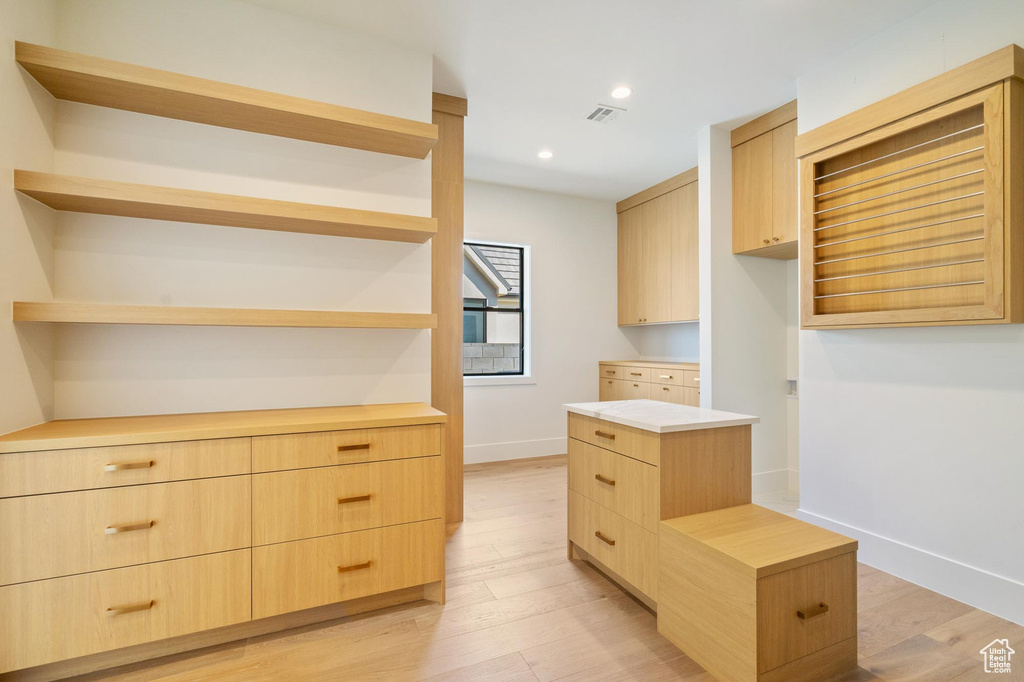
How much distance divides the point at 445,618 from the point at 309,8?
A: 9.50 ft

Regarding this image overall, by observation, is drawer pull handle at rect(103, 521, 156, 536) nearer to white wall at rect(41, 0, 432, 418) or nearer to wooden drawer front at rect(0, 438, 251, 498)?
wooden drawer front at rect(0, 438, 251, 498)

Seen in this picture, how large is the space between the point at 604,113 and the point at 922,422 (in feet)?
8.61

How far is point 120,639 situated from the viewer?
1591mm

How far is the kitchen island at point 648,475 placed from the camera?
1.86 metres

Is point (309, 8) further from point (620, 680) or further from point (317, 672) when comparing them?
point (620, 680)

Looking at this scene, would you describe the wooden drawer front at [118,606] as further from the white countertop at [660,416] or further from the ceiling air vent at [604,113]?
the ceiling air vent at [604,113]

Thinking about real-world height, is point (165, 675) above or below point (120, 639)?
below

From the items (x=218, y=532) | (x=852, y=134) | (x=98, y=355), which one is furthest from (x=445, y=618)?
(x=852, y=134)

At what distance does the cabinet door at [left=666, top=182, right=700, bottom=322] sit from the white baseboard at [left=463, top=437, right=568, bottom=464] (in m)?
1.80

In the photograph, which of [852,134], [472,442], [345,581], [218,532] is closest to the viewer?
[218,532]

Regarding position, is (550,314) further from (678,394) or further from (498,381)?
(678,394)

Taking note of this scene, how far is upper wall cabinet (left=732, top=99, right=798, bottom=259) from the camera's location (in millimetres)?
3137

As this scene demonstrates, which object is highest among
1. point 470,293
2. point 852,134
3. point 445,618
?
point 852,134

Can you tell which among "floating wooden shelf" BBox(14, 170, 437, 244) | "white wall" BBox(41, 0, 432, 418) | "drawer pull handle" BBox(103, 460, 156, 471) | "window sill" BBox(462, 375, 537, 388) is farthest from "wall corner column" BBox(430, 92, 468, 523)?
"drawer pull handle" BBox(103, 460, 156, 471)
